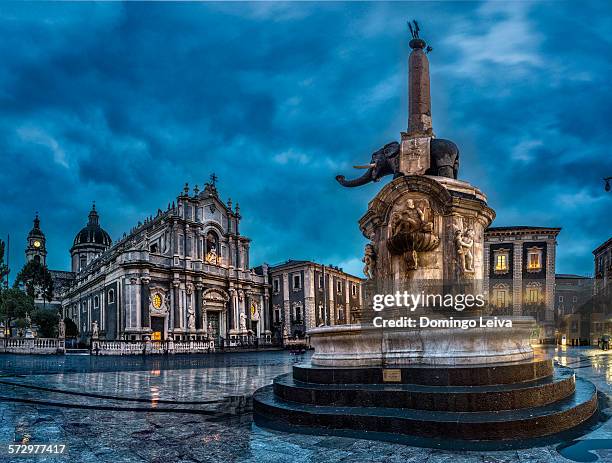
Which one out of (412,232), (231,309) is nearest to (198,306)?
(231,309)

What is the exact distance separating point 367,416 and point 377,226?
5.59 m

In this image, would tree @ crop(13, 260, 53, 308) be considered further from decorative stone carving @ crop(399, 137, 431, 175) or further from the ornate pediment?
decorative stone carving @ crop(399, 137, 431, 175)

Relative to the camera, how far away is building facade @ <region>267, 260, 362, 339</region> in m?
61.8

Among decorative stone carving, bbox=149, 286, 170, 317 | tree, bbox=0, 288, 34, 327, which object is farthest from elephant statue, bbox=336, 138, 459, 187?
tree, bbox=0, 288, 34, 327

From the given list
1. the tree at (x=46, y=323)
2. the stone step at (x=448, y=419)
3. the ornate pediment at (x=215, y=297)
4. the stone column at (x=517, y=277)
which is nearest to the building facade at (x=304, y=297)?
the ornate pediment at (x=215, y=297)

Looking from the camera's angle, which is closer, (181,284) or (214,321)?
(181,284)

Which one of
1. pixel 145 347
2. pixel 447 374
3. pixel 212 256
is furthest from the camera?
pixel 212 256

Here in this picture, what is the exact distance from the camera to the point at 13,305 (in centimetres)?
4847

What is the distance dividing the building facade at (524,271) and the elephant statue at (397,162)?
152 feet

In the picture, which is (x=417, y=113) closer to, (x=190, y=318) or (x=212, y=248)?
(x=190, y=318)

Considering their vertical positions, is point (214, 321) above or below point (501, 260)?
below

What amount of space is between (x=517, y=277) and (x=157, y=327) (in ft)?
130

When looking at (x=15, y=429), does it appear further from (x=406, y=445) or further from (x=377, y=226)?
(x=377, y=226)

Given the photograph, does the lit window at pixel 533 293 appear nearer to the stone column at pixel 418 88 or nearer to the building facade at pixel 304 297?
the building facade at pixel 304 297
